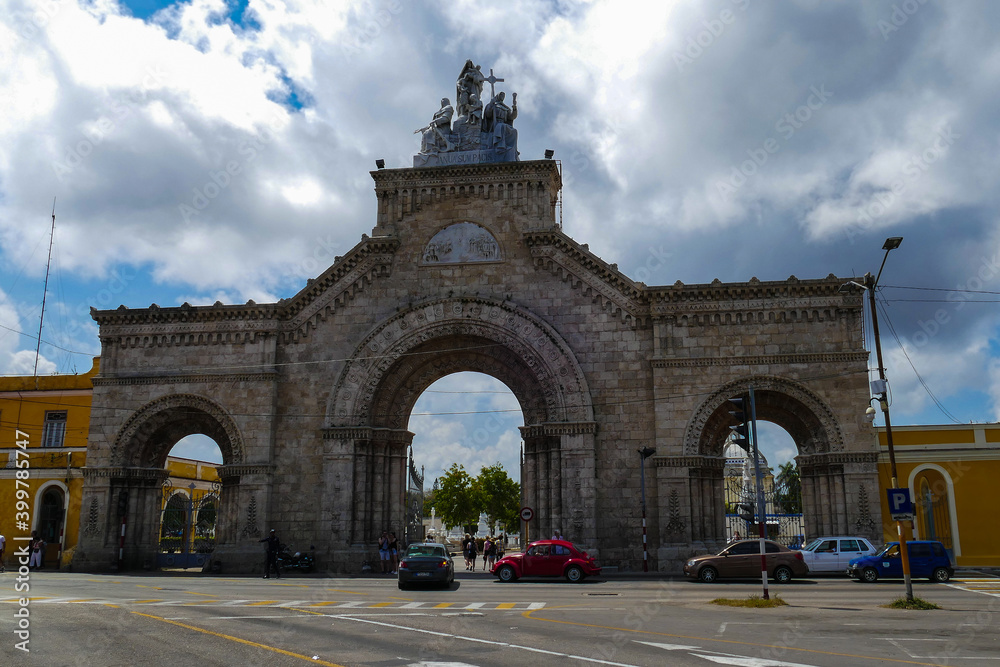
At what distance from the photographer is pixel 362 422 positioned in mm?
31062

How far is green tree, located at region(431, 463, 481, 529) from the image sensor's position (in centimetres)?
6631

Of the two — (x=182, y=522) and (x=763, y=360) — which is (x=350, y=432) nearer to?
(x=182, y=522)

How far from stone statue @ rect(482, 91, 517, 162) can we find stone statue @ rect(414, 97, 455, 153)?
163 cm

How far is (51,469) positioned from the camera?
3509 centimetres

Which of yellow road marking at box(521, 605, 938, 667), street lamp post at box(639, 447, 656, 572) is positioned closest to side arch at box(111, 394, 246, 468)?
street lamp post at box(639, 447, 656, 572)

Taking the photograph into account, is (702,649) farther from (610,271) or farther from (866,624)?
(610,271)

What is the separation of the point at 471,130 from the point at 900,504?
23.2 metres

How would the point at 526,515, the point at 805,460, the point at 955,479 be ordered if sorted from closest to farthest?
the point at 955,479 < the point at 805,460 < the point at 526,515

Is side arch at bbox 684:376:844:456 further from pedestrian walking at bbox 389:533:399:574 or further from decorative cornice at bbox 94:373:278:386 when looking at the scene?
decorative cornice at bbox 94:373:278:386

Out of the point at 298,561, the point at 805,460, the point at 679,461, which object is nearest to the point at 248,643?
the point at 298,561

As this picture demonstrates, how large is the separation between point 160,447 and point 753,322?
83.5 feet

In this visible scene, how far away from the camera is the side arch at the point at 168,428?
3148 cm

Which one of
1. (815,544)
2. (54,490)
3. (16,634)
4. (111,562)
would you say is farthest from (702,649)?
(54,490)

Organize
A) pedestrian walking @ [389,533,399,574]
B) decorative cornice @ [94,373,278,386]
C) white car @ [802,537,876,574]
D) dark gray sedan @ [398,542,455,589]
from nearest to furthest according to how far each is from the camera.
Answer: dark gray sedan @ [398,542,455,589] → white car @ [802,537,876,574] → pedestrian walking @ [389,533,399,574] → decorative cornice @ [94,373,278,386]
